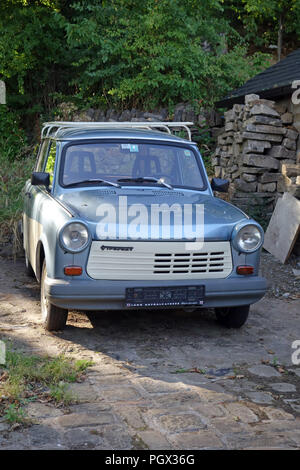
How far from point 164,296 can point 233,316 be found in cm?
89

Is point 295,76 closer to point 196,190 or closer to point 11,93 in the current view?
point 196,190

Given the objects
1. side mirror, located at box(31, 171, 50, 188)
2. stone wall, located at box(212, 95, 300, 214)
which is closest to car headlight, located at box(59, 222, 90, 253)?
side mirror, located at box(31, 171, 50, 188)

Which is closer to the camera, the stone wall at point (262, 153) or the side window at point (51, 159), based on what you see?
the side window at point (51, 159)

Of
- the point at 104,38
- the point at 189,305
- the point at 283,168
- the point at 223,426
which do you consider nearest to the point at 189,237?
the point at 189,305

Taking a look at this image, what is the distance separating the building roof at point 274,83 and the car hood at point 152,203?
4.92 m

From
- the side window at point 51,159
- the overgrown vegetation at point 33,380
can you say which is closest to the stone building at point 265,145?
the side window at point 51,159

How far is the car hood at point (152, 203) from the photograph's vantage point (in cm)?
504

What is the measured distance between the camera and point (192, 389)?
4.09 meters

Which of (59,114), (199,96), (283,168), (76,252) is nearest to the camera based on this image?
(76,252)

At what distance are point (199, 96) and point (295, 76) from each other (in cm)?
360

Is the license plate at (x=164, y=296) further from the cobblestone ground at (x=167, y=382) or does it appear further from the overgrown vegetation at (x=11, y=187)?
the overgrown vegetation at (x=11, y=187)

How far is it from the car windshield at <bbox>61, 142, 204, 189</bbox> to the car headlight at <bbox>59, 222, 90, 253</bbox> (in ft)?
3.49

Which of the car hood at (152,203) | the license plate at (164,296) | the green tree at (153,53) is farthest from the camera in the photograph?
the green tree at (153,53)

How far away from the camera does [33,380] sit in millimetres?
4156
